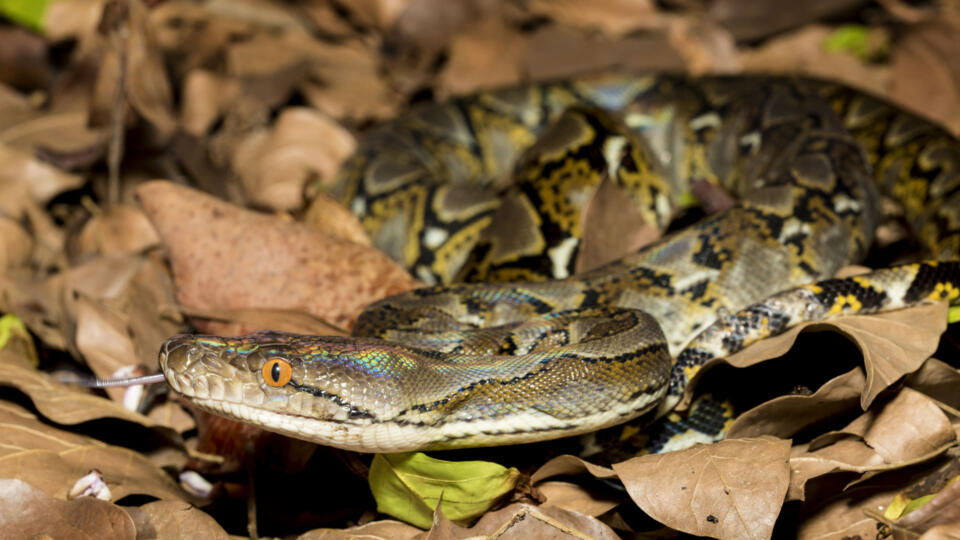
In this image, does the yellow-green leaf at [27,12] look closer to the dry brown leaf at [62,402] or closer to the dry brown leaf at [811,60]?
the dry brown leaf at [62,402]

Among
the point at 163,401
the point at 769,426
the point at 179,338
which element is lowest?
the point at 163,401

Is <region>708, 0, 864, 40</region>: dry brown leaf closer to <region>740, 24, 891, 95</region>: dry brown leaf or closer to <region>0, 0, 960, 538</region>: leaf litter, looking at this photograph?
<region>0, 0, 960, 538</region>: leaf litter

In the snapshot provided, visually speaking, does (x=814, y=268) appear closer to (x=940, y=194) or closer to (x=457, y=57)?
(x=940, y=194)

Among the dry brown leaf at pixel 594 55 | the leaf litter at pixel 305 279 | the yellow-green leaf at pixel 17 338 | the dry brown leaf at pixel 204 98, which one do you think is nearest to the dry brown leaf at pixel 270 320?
the leaf litter at pixel 305 279

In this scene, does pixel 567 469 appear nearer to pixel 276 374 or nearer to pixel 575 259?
pixel 276 374

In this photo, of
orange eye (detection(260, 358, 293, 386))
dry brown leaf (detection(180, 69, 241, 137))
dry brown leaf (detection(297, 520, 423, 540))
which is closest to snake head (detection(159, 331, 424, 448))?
orange eye (detection(260, 358, 293, 386))

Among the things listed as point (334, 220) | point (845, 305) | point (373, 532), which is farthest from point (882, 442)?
point (334, 220)

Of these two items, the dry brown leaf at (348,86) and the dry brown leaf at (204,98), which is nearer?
the dry brown leaf at (204,98)

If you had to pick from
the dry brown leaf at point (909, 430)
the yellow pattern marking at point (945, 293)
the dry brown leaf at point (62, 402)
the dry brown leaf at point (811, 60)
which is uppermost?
the dry brown leaf at point (811, 60)

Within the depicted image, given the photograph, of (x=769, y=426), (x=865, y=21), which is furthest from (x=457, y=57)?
(x=769, y=426)
